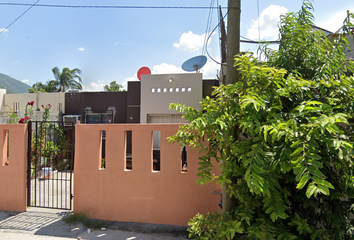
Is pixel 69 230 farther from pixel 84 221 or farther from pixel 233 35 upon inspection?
pixel 233 35

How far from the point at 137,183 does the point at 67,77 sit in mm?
28482

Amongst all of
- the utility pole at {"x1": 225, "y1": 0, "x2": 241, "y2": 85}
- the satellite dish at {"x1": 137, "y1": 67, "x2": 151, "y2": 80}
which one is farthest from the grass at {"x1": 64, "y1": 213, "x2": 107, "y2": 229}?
the satellite dish at {"x1": 137, "y1": 67, "x2": 151, "y2": 80}

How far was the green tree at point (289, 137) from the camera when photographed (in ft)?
5.93

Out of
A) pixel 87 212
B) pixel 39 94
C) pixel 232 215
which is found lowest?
pixel 87 212

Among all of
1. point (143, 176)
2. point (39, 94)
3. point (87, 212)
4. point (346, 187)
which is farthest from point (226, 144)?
point (39, 94)

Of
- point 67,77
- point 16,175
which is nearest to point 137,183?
point 16,175

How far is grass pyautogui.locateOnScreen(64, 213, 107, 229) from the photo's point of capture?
428 centimetres

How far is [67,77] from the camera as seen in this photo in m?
28.8

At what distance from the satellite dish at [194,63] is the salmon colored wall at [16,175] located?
25.8 feet

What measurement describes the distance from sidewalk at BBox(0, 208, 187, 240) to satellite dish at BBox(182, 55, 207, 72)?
8.28 m

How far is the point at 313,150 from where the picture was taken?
172 cm

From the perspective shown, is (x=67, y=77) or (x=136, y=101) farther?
(x=67, y=77)

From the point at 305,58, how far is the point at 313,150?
4.63 feet

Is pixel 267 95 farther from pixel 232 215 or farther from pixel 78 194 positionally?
pixel 78 194
